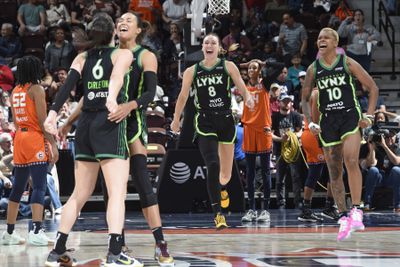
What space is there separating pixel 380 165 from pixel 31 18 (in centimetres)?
867

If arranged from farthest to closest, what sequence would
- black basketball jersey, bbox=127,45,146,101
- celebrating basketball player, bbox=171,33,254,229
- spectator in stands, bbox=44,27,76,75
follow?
spectator in stands, bbox=44,27,76,75, celebrating basketball player, bbox=171,33,254,229, black basketball jersey, bbox=127,45,146,101

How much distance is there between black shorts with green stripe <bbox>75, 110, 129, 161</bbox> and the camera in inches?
289

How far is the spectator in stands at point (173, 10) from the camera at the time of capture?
67.6 ft

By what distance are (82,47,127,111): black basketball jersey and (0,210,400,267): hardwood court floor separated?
1.40m

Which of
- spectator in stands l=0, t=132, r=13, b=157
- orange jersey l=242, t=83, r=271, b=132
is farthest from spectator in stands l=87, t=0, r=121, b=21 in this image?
orange jersey l=242, t=83, r=271, b=132

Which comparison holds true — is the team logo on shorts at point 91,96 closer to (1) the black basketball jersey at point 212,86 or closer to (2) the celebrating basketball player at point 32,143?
(2) the celebrating basketball player at point 32,143

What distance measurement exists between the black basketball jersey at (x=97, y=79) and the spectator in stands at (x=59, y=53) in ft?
38.9

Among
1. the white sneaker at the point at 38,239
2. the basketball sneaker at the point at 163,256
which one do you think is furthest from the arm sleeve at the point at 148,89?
the white sneaker at the point at 38,239

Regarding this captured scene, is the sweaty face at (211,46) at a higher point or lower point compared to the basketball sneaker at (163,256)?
higher

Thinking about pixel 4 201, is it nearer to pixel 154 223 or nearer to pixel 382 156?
pixel 382 156

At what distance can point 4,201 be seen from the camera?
14664mm

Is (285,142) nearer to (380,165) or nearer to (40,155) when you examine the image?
(380,165)

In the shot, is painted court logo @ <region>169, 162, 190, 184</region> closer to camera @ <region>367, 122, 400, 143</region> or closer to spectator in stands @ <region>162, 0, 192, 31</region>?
camera @ <region>367, 122, 400, 143</region>

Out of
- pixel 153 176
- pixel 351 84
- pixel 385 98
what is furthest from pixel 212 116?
pixel 385 98
